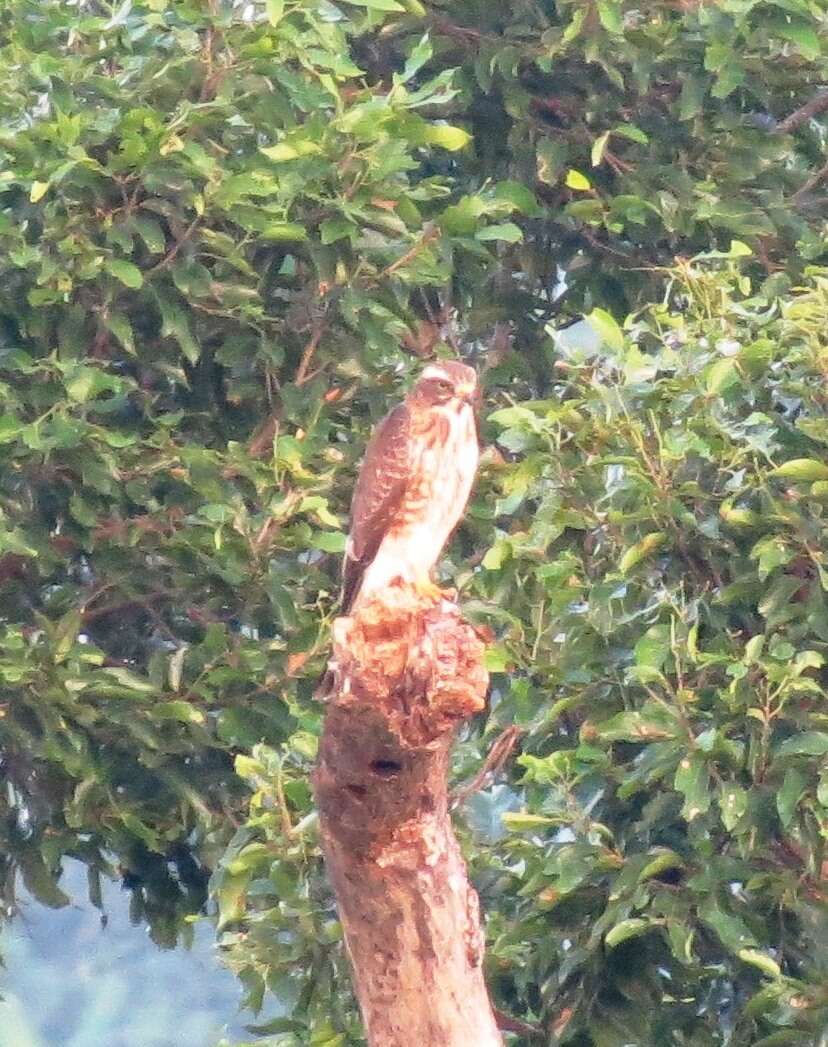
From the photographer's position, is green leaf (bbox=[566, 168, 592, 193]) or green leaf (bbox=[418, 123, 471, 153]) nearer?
green leaf (bbox=[418, 123, 471, 153])

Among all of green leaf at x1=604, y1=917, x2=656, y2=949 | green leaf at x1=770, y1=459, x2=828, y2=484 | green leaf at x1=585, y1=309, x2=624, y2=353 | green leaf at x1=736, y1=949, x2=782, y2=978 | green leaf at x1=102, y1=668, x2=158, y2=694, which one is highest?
green leaf at x1=585, y1=309, x2=624, y2=353

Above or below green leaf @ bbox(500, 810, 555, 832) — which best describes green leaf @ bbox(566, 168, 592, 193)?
above

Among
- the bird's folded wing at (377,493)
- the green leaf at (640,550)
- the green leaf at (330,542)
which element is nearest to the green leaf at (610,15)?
the bird's folded wing at (377,493)

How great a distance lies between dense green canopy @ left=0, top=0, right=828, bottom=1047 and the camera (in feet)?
8.97

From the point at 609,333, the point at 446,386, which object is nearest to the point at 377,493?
the point at 446,386

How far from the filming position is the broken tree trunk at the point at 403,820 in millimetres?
2008

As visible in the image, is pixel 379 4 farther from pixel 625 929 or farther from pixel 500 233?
pixel 625 929

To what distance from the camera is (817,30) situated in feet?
11.9

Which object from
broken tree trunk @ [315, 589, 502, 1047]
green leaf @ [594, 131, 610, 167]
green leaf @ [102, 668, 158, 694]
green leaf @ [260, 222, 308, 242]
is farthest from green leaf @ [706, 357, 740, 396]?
green leaf @ [102, 668, 158, 694]

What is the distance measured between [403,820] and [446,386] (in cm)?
145

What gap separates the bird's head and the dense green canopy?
0.38 ft

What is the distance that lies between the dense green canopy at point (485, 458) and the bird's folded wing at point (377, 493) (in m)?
0.13

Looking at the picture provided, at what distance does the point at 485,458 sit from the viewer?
356 cm

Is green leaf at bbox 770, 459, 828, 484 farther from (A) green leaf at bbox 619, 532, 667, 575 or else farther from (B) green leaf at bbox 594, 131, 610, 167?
(B) green leaf at bbox 594, 131, 610, 167
